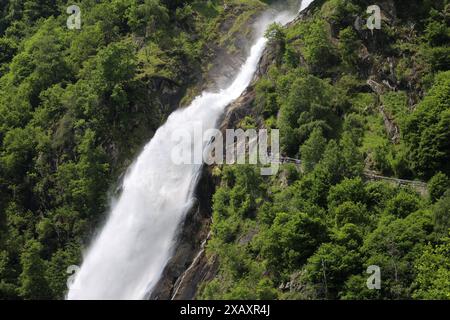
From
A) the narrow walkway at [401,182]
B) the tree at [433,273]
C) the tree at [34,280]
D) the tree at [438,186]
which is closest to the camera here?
the tree at [433,273]

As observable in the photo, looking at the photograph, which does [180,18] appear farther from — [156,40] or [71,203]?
[71,203]

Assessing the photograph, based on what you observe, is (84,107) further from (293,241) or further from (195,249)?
(293,241)

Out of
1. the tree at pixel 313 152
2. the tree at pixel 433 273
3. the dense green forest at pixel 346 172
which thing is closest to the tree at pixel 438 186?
the dense green forest at pixel 346 172

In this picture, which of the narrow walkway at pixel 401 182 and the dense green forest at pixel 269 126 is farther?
the narrow walkway at pixel 401 182

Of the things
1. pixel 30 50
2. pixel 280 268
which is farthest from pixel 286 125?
pixel 30 50

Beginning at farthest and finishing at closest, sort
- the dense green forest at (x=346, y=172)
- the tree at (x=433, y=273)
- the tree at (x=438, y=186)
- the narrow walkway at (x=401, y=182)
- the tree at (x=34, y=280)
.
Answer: the tree at (x=34, y=280), the narrow walkway at (x=401, y=182), the tree at (x=438, y=186), the dense green forest at (x=346, y=172), the tree at (x=433, y=273)

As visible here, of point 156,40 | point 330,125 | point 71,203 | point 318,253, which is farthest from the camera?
point 156,40

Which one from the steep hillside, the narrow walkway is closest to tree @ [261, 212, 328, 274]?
the narrow walkway

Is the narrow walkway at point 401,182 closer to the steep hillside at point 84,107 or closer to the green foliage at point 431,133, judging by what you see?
the green foliage at point 431,133
